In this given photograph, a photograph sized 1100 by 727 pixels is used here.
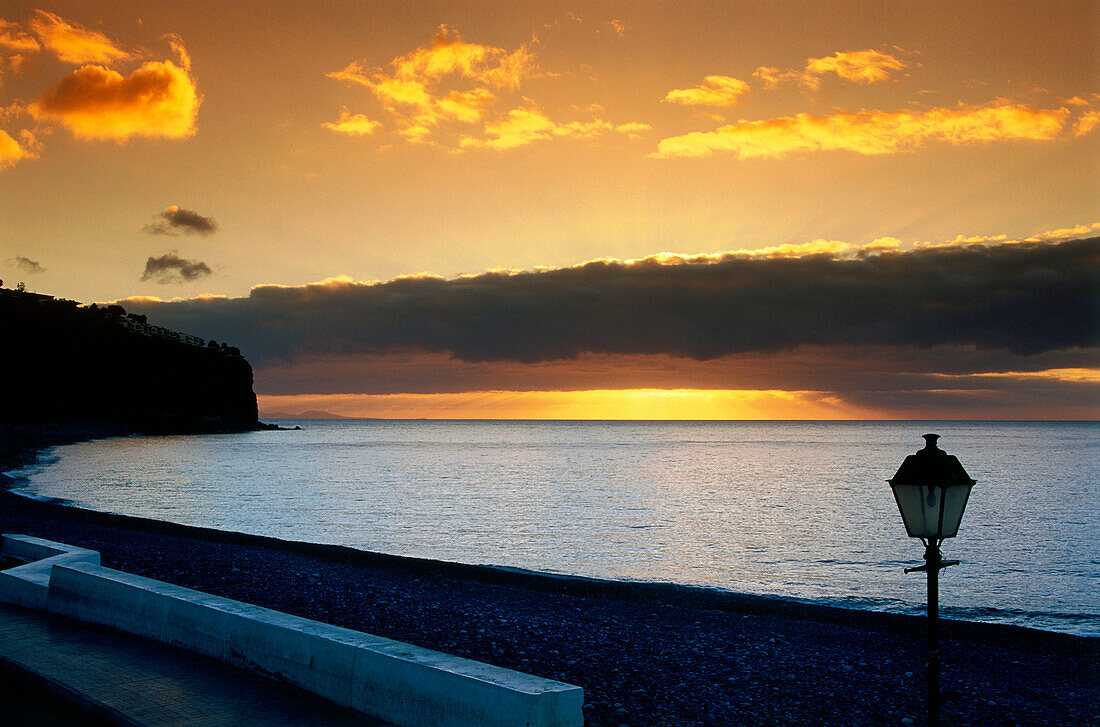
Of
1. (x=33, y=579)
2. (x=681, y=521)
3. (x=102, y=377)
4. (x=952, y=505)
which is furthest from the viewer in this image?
(x=102, y=377)

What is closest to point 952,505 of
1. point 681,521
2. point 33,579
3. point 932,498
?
point 932,498

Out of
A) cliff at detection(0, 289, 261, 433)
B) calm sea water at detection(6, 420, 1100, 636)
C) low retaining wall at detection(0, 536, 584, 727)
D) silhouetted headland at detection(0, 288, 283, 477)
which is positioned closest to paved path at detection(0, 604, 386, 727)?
low retaining wall at detection(0, 536, 584, 727)

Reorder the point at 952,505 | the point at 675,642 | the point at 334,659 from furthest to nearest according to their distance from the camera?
1. the point at 675,642
2. the point at 334,659
3. the point at 952,505

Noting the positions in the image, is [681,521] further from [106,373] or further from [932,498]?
[106,373]

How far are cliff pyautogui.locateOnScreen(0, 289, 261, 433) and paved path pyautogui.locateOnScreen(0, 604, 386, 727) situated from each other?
374 ft

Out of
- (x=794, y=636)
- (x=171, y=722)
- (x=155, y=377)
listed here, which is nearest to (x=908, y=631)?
(x=794, y=636)

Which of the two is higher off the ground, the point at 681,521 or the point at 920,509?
the point at 920,509

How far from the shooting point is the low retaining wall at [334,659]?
19.3ft

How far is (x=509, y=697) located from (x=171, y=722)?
2.87 meters

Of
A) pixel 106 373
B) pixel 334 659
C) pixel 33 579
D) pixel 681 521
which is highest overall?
pixel 106 373

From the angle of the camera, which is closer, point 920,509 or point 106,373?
point 920,509

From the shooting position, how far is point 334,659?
700 centimetres

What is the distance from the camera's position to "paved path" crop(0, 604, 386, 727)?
6.59 metres

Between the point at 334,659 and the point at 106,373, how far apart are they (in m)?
155
